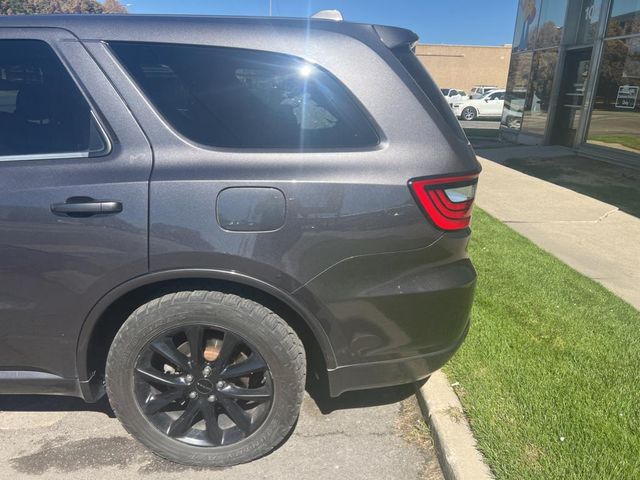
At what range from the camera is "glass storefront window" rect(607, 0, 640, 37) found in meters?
9.66

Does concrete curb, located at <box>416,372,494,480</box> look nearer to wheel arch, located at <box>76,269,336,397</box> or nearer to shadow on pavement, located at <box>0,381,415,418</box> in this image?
shadow on pavement, located at <box>0,381,415,418</box>

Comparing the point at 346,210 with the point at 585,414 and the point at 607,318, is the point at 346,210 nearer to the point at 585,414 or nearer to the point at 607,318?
the point at 585,414

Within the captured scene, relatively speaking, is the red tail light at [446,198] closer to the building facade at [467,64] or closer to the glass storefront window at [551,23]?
the glass storefront window at [551,23]

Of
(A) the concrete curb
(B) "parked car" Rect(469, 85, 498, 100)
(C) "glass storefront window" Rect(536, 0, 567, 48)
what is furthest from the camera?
(B) "parked car" Rect(469, 85, 498, 100)

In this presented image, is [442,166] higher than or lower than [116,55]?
lower

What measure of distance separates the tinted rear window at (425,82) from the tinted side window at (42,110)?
1.33 metres

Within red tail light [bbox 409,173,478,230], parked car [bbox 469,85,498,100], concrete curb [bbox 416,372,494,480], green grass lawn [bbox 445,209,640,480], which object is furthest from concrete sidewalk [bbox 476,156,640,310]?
parked car [bbox 469,85,498,100]

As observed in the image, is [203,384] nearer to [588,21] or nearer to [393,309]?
[393,309]

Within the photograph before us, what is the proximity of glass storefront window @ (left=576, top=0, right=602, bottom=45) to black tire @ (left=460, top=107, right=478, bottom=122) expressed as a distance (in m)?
14.9

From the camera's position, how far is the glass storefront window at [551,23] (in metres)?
12.3

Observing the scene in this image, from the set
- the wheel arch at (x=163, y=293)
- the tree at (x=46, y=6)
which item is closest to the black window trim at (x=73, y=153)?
the wheel arch at (x=163, y=293)

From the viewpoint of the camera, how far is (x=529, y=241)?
531 centimetres

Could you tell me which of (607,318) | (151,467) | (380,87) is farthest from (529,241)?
(151,467)

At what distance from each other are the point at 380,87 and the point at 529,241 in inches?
155
